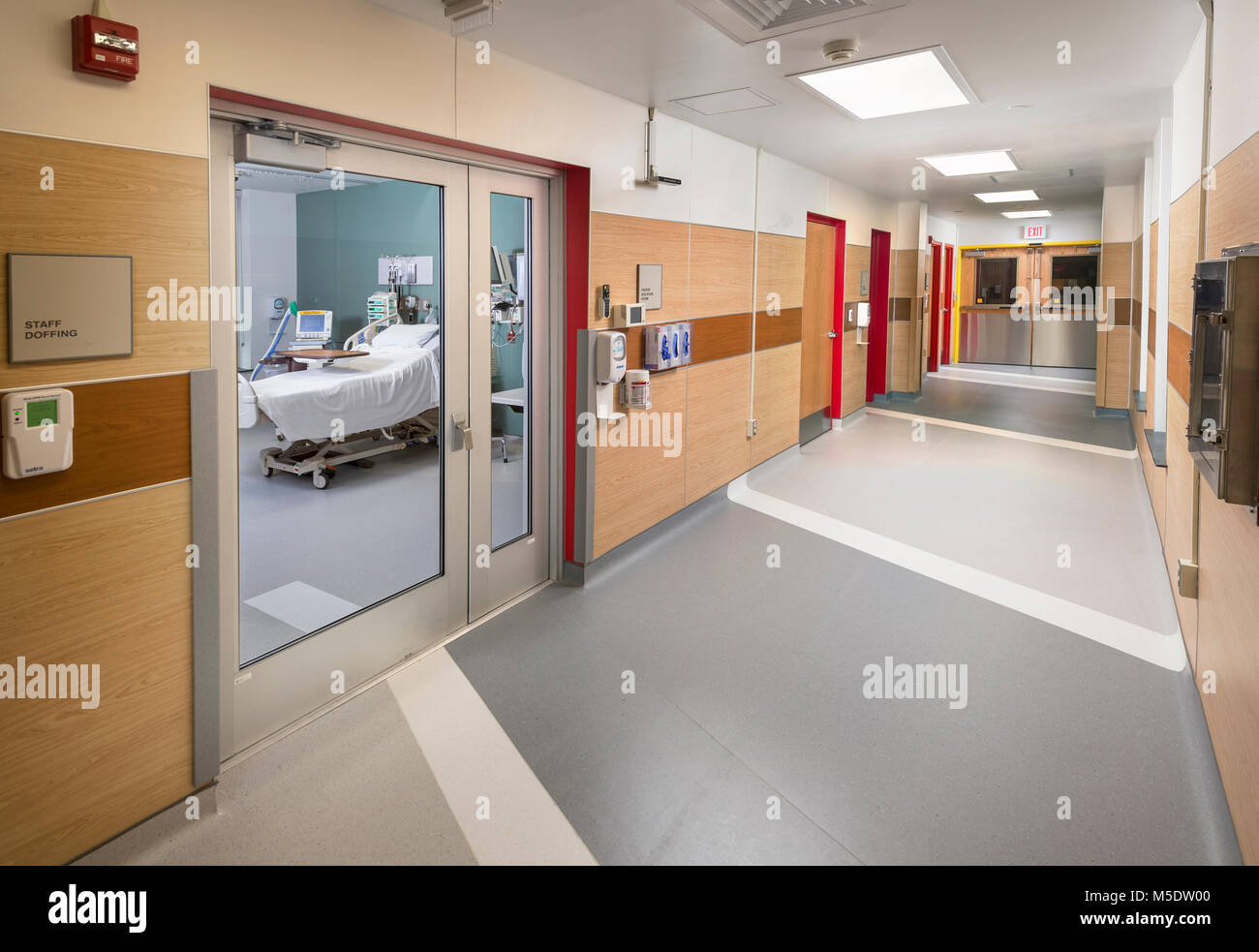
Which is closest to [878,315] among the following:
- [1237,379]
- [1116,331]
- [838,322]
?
[838,322]

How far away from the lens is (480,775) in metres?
2.86

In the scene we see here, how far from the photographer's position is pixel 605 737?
312 cm

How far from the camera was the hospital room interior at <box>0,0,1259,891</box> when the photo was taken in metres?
2.27

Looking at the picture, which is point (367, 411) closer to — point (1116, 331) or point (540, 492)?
point (540, 492)

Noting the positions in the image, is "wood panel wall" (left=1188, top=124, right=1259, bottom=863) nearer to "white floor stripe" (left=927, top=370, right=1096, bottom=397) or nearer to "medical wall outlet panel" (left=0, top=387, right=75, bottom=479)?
"medical wall outlet panel" (left=0, top=387, right=75, bottom=479)

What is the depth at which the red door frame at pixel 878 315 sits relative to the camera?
35.1 ft

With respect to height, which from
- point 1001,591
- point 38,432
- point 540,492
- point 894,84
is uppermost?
point 894,84

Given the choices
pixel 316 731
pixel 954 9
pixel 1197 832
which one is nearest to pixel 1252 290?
pixel 1197 832

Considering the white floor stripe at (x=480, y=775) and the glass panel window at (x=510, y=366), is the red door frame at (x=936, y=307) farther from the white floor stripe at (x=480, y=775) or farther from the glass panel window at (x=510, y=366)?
the white floor stripe at (x=480, y=775)

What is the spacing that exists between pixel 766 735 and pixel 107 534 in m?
2.24

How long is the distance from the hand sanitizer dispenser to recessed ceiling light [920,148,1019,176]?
4075mm

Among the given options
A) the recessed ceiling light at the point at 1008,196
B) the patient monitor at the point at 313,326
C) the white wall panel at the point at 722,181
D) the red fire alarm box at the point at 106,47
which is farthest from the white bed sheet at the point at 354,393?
the recessed ceiling light at the point at 1008,196

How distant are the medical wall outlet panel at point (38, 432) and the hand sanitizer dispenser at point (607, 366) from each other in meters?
2.69
